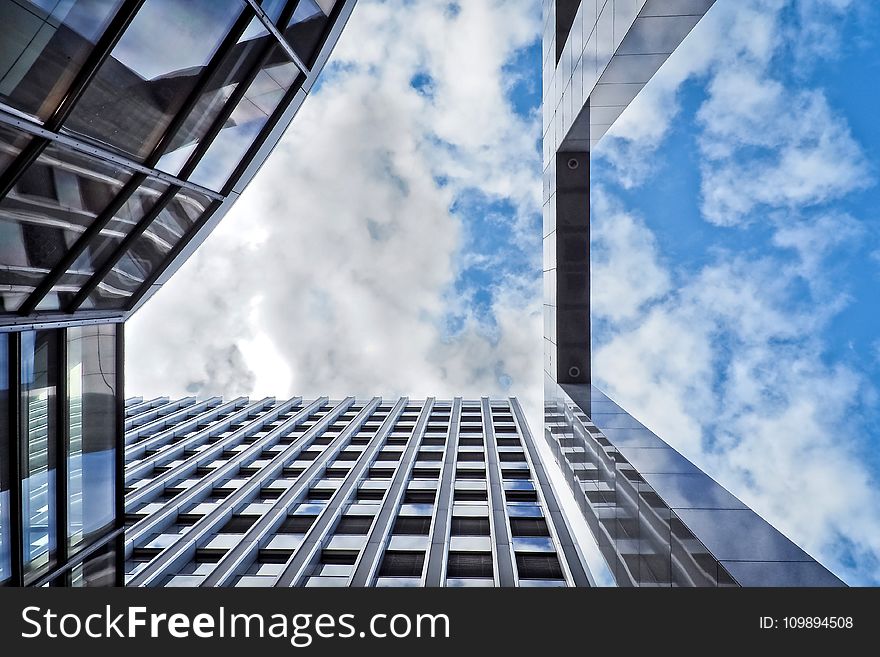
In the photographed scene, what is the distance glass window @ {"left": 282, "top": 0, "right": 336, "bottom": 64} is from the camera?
958 cm

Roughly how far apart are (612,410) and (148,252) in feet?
49.7

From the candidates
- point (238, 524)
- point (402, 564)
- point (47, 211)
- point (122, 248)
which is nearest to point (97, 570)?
point (122, 248)

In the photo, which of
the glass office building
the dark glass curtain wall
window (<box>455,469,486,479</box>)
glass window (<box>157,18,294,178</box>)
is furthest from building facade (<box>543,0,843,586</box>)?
the dark glass curtain wall

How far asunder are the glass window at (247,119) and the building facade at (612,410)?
852cm

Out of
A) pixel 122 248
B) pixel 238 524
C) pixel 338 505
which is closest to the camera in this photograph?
pixel 122 248

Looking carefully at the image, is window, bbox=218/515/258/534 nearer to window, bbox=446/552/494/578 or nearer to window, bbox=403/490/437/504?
window, bbox=403/490/437/504

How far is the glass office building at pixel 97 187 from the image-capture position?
661 centimetres

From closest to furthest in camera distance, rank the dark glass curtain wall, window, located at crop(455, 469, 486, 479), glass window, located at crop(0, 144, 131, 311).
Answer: glass window, located at crop(0, 144, 131, 311), the dark glass curtain wall, window, located at crop(455, 469, 486, 479)

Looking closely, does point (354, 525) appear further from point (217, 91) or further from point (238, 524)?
point (217, 91)

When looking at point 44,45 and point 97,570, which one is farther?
point 97,570

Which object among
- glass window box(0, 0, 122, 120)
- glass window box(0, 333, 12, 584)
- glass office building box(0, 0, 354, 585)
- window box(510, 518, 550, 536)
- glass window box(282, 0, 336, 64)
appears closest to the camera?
glass window box(0, 0, 122, 120)

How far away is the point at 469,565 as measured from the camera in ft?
73.2

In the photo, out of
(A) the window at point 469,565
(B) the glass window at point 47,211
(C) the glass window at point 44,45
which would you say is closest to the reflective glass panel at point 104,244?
(B) the glass window at point 47,211

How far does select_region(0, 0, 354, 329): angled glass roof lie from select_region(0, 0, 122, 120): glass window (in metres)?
0.01
